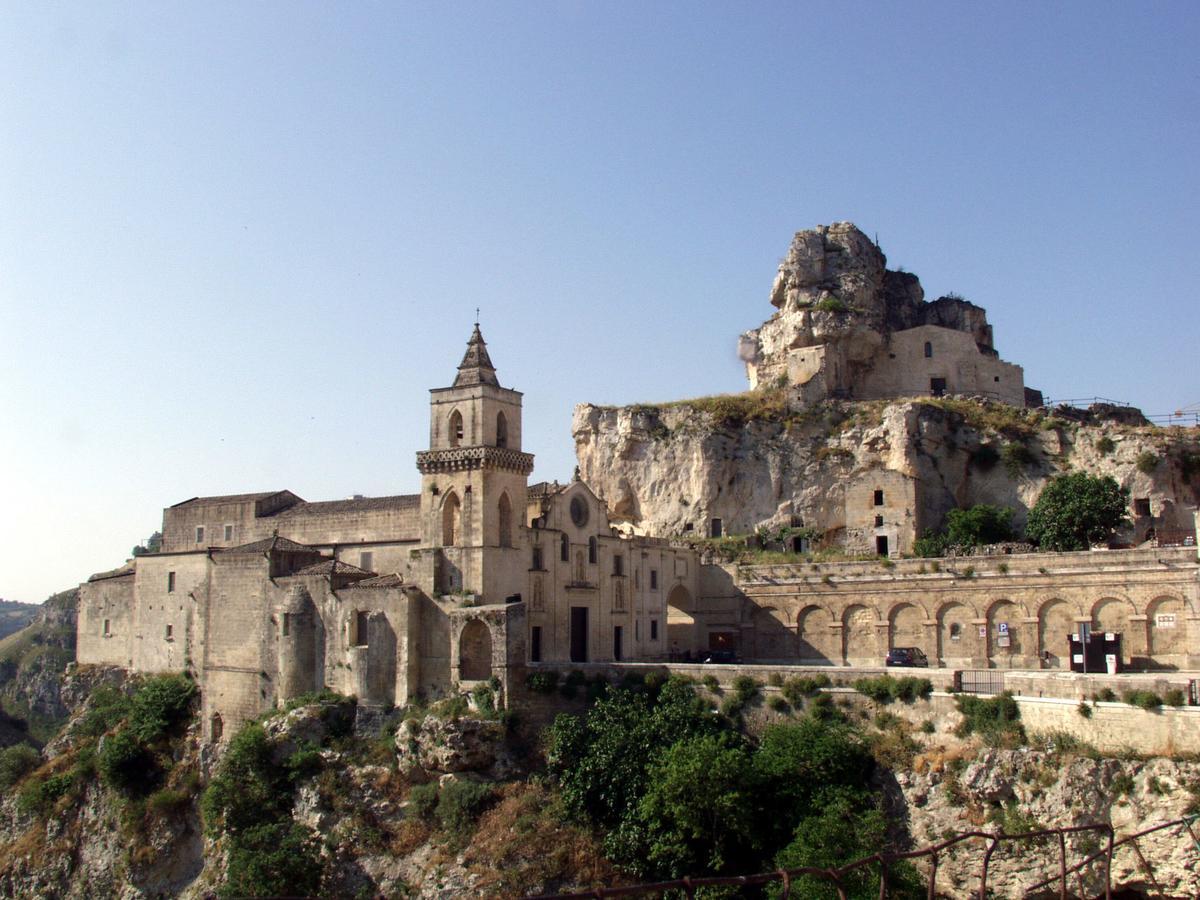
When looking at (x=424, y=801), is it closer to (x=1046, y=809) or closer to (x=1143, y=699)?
(x=1046, y=809)

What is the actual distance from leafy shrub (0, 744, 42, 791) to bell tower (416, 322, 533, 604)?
2402 centimetres

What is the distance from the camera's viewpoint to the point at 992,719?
30.4 m

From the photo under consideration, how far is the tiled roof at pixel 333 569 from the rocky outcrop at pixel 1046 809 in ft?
68.4

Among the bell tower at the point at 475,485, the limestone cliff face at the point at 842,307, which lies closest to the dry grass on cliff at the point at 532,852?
the bell tower at the point at 475,485

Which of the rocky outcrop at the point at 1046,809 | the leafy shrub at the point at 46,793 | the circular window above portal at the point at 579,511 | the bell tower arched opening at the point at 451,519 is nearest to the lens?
the rocky outcrop at the point at 1046,809

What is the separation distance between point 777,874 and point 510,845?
24.2 metres

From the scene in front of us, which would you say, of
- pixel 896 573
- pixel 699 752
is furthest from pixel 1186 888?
pixel 896 573

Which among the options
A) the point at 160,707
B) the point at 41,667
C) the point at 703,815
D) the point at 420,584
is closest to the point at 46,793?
the point at 160,707

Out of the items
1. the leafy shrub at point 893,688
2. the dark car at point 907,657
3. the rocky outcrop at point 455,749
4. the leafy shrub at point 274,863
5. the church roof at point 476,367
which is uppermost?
the church roof at point 476,367

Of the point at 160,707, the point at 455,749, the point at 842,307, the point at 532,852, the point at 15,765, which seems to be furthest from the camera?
the point at 842,307

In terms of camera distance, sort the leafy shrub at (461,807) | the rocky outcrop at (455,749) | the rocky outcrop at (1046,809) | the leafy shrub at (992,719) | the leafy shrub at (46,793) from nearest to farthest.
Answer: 1. the rocky outcrop at (1046,809)
2. the leafy shrub at (992,719)
3. the leafy shrub at (461,807)
4. the rocky outcrop at (455,749)
5. the leafy shrub at (46,793)

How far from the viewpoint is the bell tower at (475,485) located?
39500mm

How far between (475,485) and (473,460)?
87 centimetres

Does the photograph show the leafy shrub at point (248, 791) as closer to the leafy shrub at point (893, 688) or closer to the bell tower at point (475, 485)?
the bell tower at point (475, 485)
